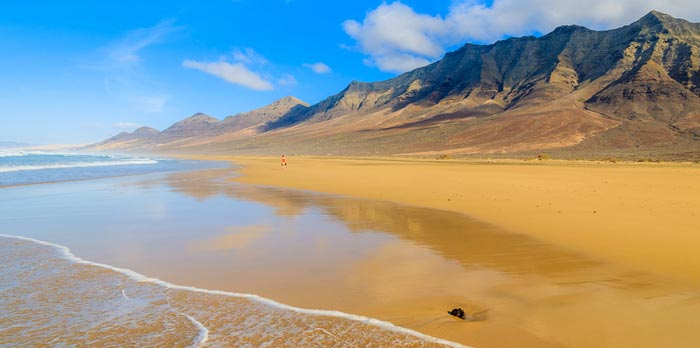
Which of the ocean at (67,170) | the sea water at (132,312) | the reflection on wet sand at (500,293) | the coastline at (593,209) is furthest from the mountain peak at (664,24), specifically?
the sea water at (132,312)

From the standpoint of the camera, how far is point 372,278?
7.03 meters

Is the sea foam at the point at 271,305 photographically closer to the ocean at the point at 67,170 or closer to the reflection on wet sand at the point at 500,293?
the reflection on wet sand at the point at 500,293

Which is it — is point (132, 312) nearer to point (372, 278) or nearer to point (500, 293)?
point (372, 278)

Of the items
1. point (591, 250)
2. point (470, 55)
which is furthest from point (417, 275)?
point (470, 55)

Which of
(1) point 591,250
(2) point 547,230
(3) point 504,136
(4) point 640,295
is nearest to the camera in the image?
(4) point 640,295

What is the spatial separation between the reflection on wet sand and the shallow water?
0.9 inches

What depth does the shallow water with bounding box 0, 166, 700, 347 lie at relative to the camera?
4.97 meters

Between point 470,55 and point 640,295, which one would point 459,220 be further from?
point 470,55

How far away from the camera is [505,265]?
779 cm

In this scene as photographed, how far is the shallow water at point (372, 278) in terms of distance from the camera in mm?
4973

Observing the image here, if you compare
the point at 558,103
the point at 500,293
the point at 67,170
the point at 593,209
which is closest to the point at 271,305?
the point at 500,293

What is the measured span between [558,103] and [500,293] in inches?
4701

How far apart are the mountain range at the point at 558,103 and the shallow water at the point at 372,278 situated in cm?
5433

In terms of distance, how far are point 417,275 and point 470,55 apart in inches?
7913
